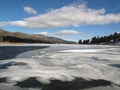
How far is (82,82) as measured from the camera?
9.97m

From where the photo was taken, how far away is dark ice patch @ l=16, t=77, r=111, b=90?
8.99m

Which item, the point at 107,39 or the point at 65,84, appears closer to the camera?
the point at 65,84

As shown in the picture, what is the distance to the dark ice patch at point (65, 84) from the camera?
899 centimetres

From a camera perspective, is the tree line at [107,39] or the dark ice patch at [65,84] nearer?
the dark ice patch at [65,84]

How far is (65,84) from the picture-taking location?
31.2ft

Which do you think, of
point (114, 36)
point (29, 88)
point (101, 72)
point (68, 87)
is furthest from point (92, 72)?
point (114, 36)

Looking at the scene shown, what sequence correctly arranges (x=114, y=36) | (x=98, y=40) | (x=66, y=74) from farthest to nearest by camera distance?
(x=98, y=40) < (x=114, y=36) < (x=66, y=74)

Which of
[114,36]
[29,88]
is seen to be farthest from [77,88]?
[114,36]

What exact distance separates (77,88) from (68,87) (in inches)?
14.1

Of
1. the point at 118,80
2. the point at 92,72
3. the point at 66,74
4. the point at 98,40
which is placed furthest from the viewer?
the point at 98,40

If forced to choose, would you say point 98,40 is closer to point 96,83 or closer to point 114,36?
point 114,36

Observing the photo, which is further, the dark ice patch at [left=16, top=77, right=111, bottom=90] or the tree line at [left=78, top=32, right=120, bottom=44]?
the tree line at [left=78, top=32, right=120, bottom=44]

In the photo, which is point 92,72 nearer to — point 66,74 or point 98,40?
point 66,74

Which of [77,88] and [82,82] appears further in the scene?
[82,82]
